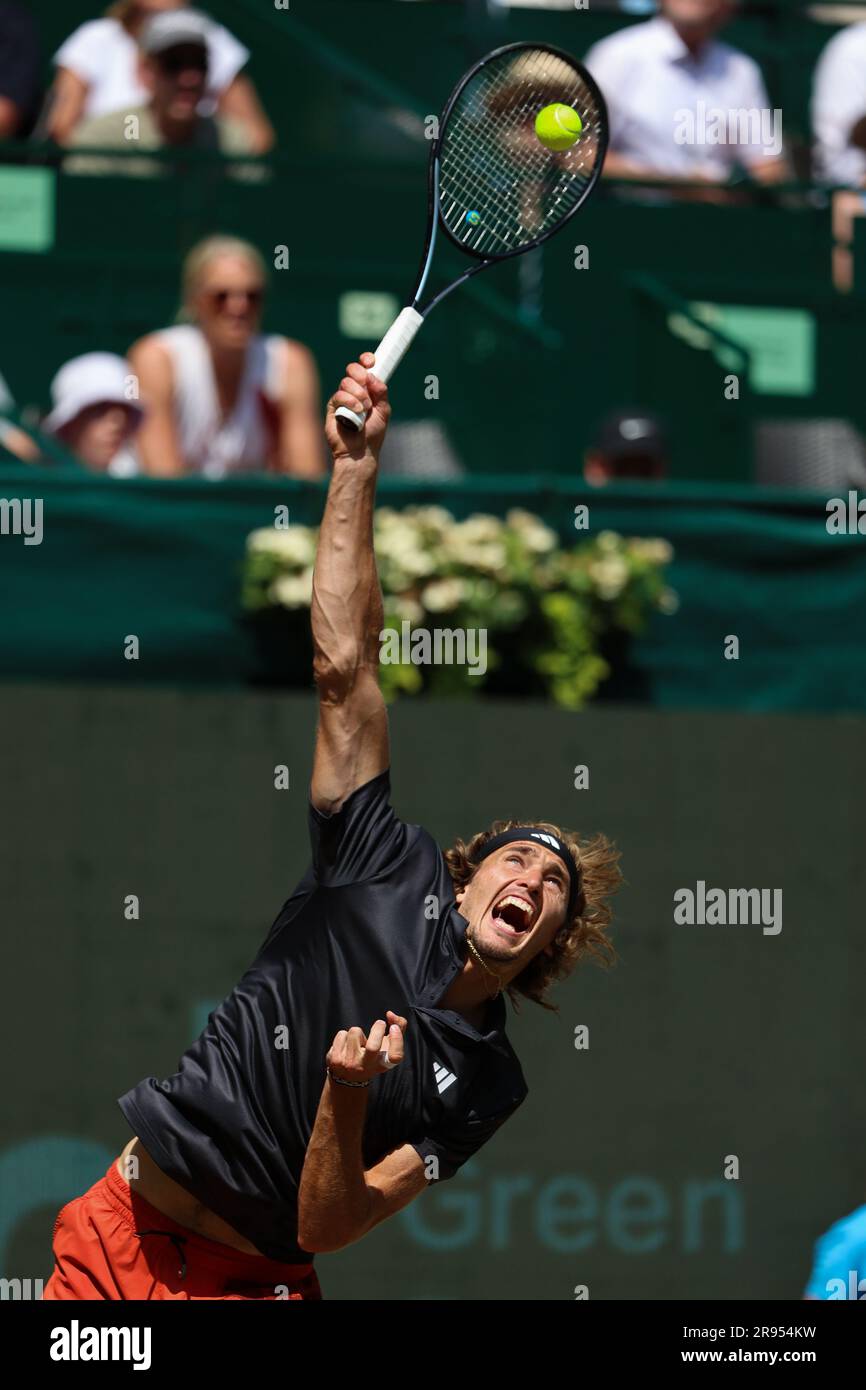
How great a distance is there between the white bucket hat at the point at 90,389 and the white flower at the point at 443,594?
1.09 m

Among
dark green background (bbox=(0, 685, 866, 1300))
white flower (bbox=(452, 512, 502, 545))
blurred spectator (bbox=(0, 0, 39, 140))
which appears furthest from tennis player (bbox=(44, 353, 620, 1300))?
blurred spectator (bbox=(0, 0, 39, 140))

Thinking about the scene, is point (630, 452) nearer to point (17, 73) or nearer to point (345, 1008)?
point (17, 73)

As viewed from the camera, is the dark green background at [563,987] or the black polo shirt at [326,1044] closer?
the black polo shirt at [326,1044]

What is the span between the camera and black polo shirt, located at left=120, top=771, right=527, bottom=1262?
5074 mm

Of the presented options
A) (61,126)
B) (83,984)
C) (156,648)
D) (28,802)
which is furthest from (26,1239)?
(61,126)

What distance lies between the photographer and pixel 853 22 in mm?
10250

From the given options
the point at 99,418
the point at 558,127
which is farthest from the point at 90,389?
the point at 558,127

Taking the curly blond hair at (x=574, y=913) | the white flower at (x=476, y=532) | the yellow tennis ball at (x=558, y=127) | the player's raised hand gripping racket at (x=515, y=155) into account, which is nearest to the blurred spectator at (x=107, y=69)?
the white flower at (x=476, y=532)

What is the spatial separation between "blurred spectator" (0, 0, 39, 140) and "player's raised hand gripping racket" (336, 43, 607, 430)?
12.2 feet

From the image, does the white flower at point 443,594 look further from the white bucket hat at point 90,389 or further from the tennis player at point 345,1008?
the tennis player at point 345,1008

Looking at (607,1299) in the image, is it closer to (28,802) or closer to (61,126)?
(28,802)

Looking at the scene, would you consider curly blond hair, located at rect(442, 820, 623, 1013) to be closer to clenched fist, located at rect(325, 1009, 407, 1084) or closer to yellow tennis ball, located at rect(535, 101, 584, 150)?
clenched fist, located at rect(325, 1009, 407, 1084)

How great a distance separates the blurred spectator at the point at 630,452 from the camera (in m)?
8.74

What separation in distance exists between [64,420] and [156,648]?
33.3 inches
